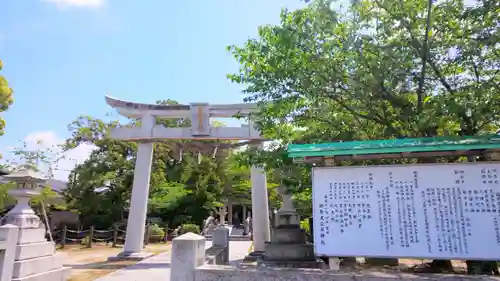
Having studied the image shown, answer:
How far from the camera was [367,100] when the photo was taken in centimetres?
634

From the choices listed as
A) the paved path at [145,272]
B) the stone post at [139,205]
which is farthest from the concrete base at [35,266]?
the stone post at [139,205]

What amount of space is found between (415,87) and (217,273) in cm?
504

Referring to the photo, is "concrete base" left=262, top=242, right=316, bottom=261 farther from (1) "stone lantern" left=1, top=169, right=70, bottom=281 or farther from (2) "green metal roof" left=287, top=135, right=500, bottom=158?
(1) "stone lantern" left=1, top=169, right=70, bottom=281

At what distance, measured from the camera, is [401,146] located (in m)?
4.63

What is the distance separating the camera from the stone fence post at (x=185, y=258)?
470 cm

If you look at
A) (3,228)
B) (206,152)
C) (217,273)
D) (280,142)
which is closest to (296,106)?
(280,142)

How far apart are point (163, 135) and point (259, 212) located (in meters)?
4.69

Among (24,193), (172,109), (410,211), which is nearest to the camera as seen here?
(410,211)

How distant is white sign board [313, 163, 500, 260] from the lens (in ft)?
14.2

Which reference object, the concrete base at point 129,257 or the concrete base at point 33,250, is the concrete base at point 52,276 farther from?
the concrete base at point 129,257

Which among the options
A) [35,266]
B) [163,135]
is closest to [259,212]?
[163,135]

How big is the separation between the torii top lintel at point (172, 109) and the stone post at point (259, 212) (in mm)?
2353

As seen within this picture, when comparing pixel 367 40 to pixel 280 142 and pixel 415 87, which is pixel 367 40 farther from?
pixel 280 142

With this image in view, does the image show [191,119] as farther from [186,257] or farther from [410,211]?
[410,211]
